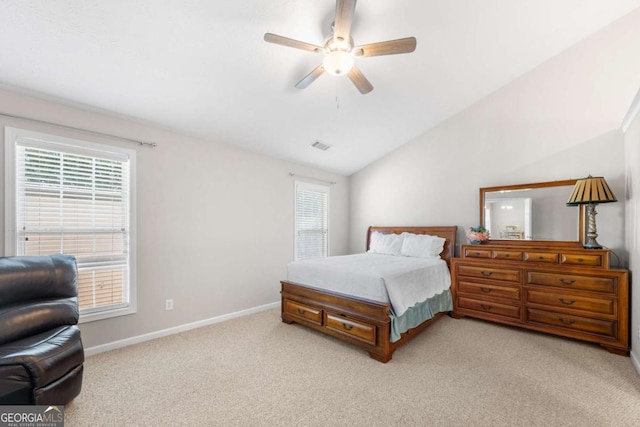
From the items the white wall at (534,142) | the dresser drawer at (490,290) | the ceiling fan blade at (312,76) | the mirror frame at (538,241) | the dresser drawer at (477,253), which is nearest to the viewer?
the ceiling fan blade at (312,76)

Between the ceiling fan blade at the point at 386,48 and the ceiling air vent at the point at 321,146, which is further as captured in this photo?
the ceiling air vent at the point at 321,146

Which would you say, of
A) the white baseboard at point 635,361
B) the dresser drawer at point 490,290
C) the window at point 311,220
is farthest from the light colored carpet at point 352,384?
the window at point 311,220

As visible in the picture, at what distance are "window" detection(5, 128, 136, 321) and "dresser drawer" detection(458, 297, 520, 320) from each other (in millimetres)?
4119

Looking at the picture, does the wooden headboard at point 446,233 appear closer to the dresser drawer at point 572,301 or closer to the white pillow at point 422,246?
the white pillow at point 422,246

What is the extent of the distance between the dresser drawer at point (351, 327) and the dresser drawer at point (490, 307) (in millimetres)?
1828

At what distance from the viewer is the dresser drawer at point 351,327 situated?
265 centimetres

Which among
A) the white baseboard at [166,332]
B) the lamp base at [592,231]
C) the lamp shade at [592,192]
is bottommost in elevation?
the white baseboard at [166,332]

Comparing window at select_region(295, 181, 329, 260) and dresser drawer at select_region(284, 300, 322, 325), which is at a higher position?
window at select_region(295, 181, 329, 260)

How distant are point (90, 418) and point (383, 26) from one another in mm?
3815

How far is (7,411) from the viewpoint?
151 cm

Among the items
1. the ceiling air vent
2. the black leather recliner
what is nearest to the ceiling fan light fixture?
the ceiling air vent

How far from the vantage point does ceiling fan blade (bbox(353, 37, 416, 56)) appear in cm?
194

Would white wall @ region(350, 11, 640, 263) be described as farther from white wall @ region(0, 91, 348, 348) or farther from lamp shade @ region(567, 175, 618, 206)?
white wall @ region(0, 91, 348, 348)

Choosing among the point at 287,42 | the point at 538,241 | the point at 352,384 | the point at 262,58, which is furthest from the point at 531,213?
the point at 262,58
